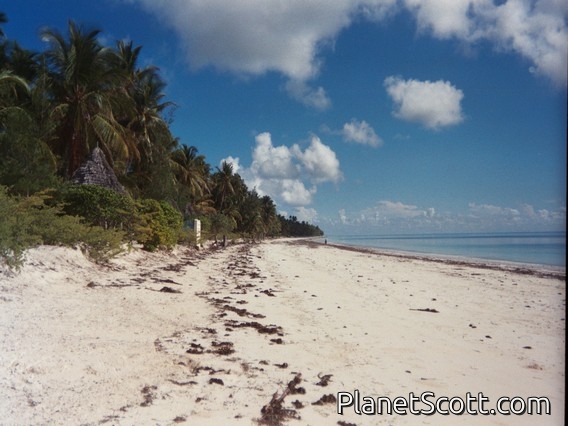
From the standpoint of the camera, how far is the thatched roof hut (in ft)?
45.2

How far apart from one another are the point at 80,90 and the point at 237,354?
1786 centimetres

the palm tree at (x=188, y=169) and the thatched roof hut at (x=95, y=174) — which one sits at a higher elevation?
the palm tree at (x=188, y=169)

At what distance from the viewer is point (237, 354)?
14.1 feet

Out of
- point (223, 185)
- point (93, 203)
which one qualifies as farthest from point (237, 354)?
point (223, 185)

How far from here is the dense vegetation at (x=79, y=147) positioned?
8.64 meters

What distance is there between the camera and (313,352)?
14.8 ft

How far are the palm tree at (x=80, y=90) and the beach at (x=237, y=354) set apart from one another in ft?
37.7

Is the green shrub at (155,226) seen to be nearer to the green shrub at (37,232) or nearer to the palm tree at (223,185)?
the green shrub at (37,232)

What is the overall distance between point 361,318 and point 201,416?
13.9 ft

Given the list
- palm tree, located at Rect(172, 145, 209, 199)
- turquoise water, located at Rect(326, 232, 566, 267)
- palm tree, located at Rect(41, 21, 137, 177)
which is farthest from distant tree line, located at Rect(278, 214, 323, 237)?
palm tree, located at Rect(41, 21, 137, 177)

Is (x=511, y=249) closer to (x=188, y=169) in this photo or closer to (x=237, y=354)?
(x=188, y=169)

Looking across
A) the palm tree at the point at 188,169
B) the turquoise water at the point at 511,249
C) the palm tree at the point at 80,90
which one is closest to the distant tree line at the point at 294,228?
the turquoise water at the point at 511,249

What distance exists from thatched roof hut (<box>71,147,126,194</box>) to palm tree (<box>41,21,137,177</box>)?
3.01 meters

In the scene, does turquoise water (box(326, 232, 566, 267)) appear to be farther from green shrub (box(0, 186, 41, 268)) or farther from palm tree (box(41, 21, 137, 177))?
palm tree (box(41, 21, 137, 177))
